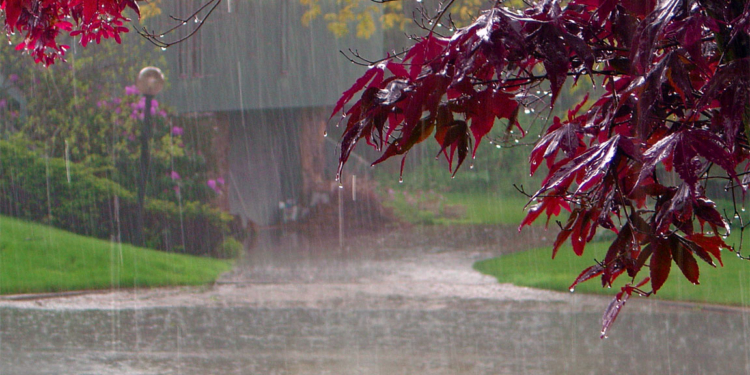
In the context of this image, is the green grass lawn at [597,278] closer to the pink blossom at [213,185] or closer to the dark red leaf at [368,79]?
the pink blossom at [213,185]

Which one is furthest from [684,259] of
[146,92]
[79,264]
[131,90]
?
[131,90]

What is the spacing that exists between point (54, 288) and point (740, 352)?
8252 millimetres

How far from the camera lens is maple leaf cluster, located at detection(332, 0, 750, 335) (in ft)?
4.74

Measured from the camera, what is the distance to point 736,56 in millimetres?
1562

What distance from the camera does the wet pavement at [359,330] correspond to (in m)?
6.08

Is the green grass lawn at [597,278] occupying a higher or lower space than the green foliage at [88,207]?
lower

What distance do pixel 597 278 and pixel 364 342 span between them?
5.26m

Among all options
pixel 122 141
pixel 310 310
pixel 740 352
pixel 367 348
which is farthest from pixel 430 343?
pixel 122 141

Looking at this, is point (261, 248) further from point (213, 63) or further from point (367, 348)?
point (367, 348)

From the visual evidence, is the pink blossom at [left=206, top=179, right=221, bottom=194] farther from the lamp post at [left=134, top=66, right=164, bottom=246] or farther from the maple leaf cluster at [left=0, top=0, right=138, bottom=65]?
the maple leaf cluster at [left=0, top=0, right=138, bottom=65]

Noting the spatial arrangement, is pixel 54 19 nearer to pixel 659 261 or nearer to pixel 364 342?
pixel 659 261

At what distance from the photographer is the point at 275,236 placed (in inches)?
640

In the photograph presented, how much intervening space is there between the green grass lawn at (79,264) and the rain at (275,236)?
0.16 feet

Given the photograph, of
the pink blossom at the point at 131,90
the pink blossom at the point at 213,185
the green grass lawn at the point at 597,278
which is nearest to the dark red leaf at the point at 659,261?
the green grass lawn at the point at 597,278
